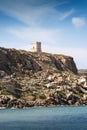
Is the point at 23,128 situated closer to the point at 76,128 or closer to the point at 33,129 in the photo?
the point at 33,129

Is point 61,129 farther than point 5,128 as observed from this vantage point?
No

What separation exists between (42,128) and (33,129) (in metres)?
3.01

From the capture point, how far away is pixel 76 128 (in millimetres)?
113812

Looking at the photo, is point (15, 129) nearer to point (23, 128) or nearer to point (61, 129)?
point (23, 128)

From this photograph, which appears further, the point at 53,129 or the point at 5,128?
the point at 5,128

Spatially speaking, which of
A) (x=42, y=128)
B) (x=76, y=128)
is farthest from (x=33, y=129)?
(x=76, y=128)

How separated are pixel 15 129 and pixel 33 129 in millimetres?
5296

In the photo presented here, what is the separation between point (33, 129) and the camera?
113 meters

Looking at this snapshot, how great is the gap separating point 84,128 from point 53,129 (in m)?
8.64

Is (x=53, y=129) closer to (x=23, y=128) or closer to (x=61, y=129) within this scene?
(x=61, y=129)

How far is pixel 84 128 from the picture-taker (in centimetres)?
11300

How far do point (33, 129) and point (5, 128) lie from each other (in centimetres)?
963

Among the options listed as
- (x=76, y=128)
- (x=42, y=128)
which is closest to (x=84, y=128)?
(x=76, y=128)

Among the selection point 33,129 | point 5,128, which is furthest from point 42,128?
point 5,128
